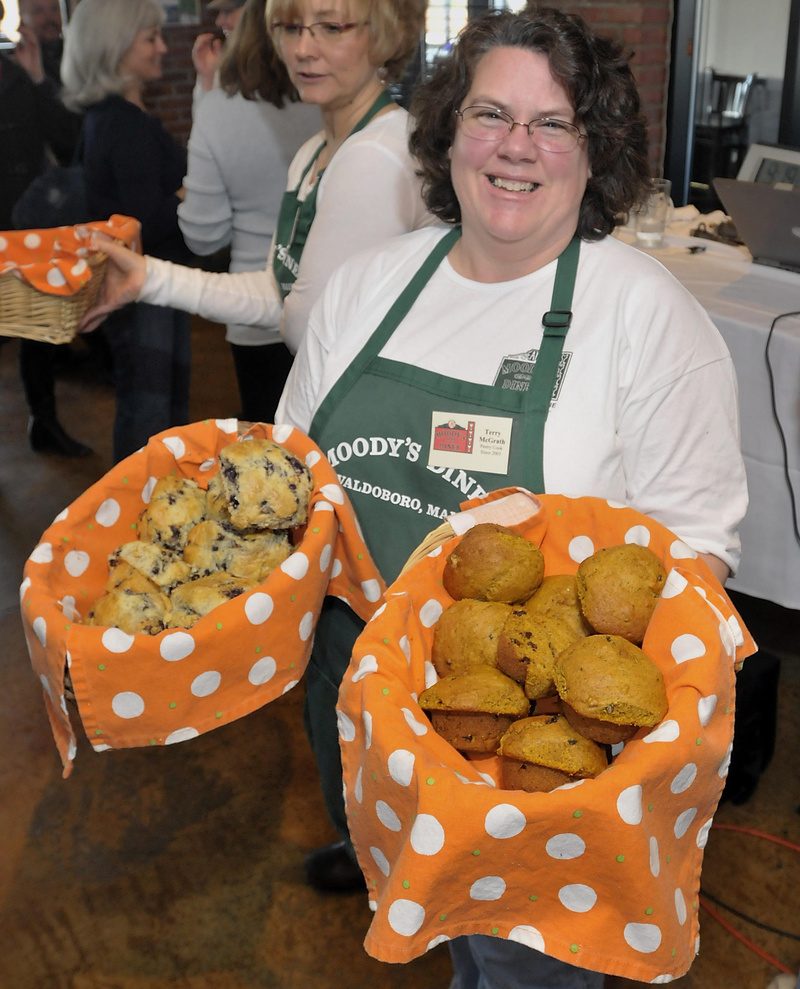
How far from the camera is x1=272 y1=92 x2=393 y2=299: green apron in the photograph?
193 cm

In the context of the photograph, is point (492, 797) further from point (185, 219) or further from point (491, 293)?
point (185, 219)

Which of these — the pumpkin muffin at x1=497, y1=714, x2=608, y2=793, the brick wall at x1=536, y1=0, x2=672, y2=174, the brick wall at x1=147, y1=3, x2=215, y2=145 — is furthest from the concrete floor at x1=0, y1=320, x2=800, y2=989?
the brick wall at x1=536, y1=0, x2=672, y2=174

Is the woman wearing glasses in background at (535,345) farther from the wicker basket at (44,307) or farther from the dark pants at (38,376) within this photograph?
the dark pants at (38,376)

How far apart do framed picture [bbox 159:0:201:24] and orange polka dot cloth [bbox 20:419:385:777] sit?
9.49 feet

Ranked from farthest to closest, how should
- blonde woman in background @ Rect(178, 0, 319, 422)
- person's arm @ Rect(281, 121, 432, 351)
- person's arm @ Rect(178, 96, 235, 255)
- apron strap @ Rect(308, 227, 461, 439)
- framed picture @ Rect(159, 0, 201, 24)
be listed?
framed picture @ Rect(159, 0, 201, 24)
person's arm @ Rect(178, 96, 235, 255)
blonde woman in background @ Rect(178, 0, 319, 422)
person's arm @ Rect(281, 121, 432, 351)
apron strap @ Rect(308, 227, 461, 439)

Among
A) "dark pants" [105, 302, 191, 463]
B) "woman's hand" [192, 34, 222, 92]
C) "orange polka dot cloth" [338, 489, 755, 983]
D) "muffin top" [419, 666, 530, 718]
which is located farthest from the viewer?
"woman's hand" [192, 34, 222, 92]

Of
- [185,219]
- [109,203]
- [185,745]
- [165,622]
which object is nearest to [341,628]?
[165,622]

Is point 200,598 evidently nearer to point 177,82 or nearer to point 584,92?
point 584,92

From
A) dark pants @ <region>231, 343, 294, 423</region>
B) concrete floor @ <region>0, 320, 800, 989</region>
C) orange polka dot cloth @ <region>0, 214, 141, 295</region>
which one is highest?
orange polka dot cloth @ <region>0, 214, 141, 295</region>

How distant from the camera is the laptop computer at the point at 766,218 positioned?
249 centimetres

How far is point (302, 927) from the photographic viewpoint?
2.02 m

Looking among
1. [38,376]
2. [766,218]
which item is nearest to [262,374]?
[766,218]

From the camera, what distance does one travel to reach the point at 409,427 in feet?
4.48

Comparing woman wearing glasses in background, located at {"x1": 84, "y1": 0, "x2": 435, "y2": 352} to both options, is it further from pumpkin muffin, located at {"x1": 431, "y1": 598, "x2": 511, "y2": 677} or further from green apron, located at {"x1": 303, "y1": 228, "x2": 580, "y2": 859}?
pumpkin muffin, located at {"x1": 431, "y1": 598, "x2": 511, "y2": 677}
